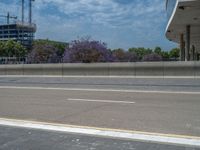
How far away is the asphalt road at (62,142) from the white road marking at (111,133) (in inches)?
12.4

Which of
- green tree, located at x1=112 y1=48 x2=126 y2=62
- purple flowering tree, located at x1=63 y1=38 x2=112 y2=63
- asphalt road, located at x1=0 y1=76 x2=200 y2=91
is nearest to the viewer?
asphalt road, located at x1=0 y1=76 x2=200 y2=91

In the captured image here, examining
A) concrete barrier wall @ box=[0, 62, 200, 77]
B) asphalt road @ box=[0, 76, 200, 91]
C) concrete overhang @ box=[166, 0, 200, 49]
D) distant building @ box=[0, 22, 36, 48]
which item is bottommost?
asphalt road @ box=[0, 76, 200, 91]

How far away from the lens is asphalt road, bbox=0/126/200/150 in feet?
21.2

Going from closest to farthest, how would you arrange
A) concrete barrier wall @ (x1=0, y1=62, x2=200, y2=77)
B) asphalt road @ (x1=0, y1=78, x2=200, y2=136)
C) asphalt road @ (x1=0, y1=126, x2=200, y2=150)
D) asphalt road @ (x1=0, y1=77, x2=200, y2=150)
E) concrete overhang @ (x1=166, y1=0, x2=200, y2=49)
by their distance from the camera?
asphalt road @ (x1=0, y1=126, x2=200, y2=150)
asphalt road @ (x1=0, y1=77, x2=200, y2=150)
asphalt road @ (x1=0, y1=78, x2=200, y2=136)
concrete barrier wall @ (x1=0, y1=62, x2=200, y2=77)
concrete overhang @ (x1=166, y1=0, x2=200, y2=49)

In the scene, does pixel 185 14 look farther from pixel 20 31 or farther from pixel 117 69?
pixel 20 31

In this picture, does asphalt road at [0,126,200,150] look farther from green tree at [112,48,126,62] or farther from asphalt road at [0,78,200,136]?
green tree at [112,48,126,62]

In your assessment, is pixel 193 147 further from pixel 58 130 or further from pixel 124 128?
pixel 58 130

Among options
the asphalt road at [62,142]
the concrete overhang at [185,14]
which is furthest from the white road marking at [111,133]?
the concrete overhang at [185,14]

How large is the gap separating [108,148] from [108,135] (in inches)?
42.2

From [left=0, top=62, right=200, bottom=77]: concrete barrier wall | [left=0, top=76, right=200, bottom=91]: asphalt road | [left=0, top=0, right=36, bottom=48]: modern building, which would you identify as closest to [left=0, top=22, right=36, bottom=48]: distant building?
[left=0, top=0, right=36, bottom=48]: modern building

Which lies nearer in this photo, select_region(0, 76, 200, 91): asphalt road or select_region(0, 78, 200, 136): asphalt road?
select_region(0, 78, 200, 136): asphalt road

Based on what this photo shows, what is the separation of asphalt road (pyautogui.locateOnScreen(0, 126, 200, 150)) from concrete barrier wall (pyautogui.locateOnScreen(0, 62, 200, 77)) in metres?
15.0

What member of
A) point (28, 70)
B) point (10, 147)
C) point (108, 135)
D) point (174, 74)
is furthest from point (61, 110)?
point (28, 70)

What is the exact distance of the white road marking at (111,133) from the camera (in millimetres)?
6949
